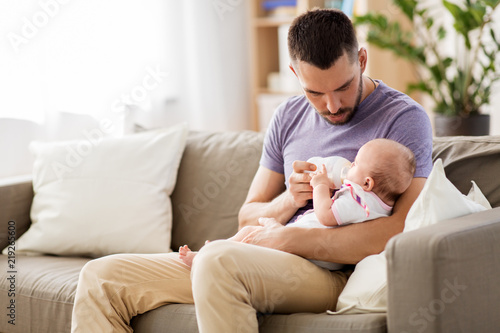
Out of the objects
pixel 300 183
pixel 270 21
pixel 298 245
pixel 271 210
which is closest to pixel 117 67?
pixel 270 21

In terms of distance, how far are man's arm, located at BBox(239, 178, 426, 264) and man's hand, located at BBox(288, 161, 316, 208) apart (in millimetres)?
146

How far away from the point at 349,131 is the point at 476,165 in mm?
388

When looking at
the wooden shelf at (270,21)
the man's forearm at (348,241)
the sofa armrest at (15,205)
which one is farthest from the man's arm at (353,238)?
the wooden shelf at (270,21)

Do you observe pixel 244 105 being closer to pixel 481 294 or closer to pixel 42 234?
pixel 42 234

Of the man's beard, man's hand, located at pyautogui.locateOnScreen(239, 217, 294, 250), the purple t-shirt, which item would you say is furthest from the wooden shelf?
man's hand, located at pyautogui.locateOnScreen(239, 217, 294, 250)

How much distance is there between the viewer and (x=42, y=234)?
2295 mm

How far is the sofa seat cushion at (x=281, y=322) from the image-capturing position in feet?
4.75

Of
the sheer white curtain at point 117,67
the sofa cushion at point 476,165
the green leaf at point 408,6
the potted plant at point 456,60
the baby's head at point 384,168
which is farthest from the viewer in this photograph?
the green leaf at point 408,6

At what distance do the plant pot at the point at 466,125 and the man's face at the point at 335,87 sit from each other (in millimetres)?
1511

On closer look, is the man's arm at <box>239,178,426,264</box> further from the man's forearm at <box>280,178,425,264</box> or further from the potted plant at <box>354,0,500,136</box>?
the potted plant at <box>354,0,500,136</box>

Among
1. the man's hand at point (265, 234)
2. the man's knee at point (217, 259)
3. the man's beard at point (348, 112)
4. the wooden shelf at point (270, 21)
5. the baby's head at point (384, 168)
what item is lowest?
the man's hand at point (265, 234)

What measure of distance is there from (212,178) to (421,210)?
0.95m

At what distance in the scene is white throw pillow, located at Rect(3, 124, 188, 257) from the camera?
2260 millimetres

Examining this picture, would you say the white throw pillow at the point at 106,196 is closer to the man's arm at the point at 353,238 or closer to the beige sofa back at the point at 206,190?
the beige sofa back at the point at 206,190
